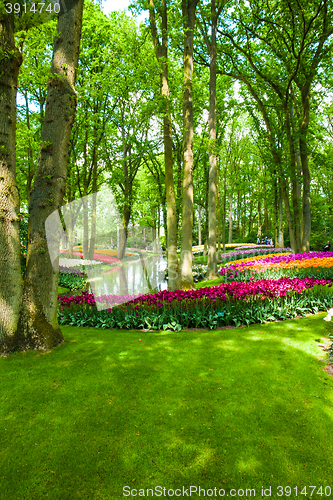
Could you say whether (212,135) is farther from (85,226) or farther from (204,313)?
(85,226)

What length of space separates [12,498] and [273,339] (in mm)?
3967

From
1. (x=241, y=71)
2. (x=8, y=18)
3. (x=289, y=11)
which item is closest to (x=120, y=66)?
(x=241, y=71)

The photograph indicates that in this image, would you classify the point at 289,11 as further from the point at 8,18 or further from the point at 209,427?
the point at 209,427

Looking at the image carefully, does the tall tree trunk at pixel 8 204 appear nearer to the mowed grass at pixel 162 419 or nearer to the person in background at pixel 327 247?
the mowed grass at pixel 162 419

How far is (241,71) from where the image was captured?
14367mm

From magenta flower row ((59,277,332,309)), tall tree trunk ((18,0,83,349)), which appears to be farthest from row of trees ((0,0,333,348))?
magenta flower row ((59,277,332,309))

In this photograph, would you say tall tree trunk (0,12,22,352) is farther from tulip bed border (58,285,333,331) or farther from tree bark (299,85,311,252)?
tree bark (299,85,311,252)

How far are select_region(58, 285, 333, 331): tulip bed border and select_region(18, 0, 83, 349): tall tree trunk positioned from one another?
1747mm

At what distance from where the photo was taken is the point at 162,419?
270 centimetres

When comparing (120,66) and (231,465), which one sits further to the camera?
(120,66)

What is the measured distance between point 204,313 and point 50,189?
3.78 meters

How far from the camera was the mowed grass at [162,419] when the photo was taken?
2078mm

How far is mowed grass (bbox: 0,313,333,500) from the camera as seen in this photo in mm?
2078

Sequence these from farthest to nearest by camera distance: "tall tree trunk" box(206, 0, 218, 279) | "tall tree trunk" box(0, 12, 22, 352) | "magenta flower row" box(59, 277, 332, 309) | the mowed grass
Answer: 1. "tall tree trunk" box(206, 0, 218, 279)
2. "magenta flower row" box(59, 277, 332, 309)
3. "tall tree trunk" box(0, 12, 22, 352)
4. the mowed grass
